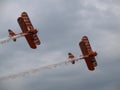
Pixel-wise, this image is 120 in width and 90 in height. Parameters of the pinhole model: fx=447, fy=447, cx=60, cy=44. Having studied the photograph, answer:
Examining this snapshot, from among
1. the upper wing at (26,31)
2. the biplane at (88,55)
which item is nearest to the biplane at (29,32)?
the upper wing at (26,31)

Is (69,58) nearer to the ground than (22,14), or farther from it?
nearer to the ground

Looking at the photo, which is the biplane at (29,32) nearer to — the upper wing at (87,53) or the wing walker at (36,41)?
the wing walker at (36,41)

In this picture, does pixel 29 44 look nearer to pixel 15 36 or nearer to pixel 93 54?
pixel 15 36

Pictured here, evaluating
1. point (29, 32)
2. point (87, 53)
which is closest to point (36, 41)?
point (29, 32)

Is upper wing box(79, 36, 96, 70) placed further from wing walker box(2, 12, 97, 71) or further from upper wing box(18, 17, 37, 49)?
upper wing box(18, 17, 37, 49)

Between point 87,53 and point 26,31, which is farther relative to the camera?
point 87,53

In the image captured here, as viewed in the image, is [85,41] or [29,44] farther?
[85,41]

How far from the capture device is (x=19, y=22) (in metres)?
132

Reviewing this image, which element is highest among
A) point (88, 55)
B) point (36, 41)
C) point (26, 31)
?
point (26, 31)

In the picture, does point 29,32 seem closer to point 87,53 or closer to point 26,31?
point 26,31

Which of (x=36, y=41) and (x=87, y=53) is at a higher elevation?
(x=36, y=41)

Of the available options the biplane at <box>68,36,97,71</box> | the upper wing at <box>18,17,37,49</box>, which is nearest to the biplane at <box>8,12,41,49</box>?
the upper wing at <box>18,17,37,49</box>

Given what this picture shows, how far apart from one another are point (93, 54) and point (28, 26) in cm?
2249

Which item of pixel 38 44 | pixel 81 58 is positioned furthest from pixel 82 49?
pixel 38 44
